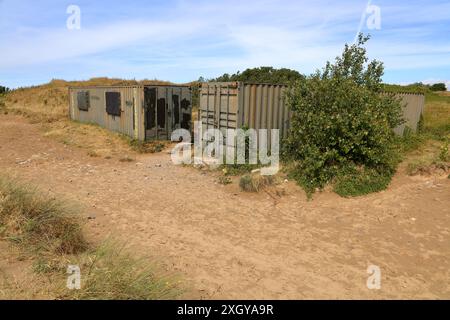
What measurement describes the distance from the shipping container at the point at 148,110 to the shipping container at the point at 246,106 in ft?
10.8

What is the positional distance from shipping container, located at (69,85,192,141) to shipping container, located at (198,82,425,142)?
10.8ft

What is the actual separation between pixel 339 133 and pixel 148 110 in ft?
28.2

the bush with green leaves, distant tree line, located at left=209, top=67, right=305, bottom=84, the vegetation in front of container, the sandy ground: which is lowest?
the sandy ground

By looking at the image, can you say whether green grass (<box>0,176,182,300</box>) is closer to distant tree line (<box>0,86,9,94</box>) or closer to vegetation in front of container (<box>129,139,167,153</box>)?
vegetation in front of container (<box>129,139,167,153</box>)

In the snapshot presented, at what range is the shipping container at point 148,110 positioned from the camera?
586 inches

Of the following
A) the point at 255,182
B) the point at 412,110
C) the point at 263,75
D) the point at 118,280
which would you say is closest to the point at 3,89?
the point at 263,75

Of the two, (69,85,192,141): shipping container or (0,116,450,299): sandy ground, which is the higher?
(69,85,192,141): shipping container

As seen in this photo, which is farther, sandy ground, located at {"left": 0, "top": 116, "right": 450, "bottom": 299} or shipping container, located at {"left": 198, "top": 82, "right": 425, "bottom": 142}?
shipping container, located at {"left": 198, "top": 82, "right": 425, "bottom": 142}

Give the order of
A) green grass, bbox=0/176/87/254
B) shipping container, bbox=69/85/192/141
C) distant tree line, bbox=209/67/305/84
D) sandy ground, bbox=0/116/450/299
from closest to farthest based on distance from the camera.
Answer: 1. sandy ground, bbox=0/116/450/299
2. green grass, bbox=0/176/87/254
3. shipping container, bbox=69/85/192/141
4. distant tree line, bbox=209/67/305/84

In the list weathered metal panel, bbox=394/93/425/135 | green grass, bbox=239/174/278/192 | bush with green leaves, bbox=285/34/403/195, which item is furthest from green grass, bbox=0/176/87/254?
weathered metal panel, bbox=394/93/425/135

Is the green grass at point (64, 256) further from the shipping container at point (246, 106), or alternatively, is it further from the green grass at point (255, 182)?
the shipping container at point (246, 106)

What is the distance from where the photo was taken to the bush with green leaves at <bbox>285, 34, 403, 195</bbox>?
29.1ft

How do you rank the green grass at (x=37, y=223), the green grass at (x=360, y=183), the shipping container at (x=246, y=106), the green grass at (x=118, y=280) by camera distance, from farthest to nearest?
the shipping container at (x=246, y=106) → the green grass at (x=360, y=183) → the green grass at (x=37, y=223) → the green grass at (x=118, y=280)

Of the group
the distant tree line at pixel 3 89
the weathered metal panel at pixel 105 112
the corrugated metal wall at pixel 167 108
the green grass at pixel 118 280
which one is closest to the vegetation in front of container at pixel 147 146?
→ the corrugated metal wall at pixel 167 108
